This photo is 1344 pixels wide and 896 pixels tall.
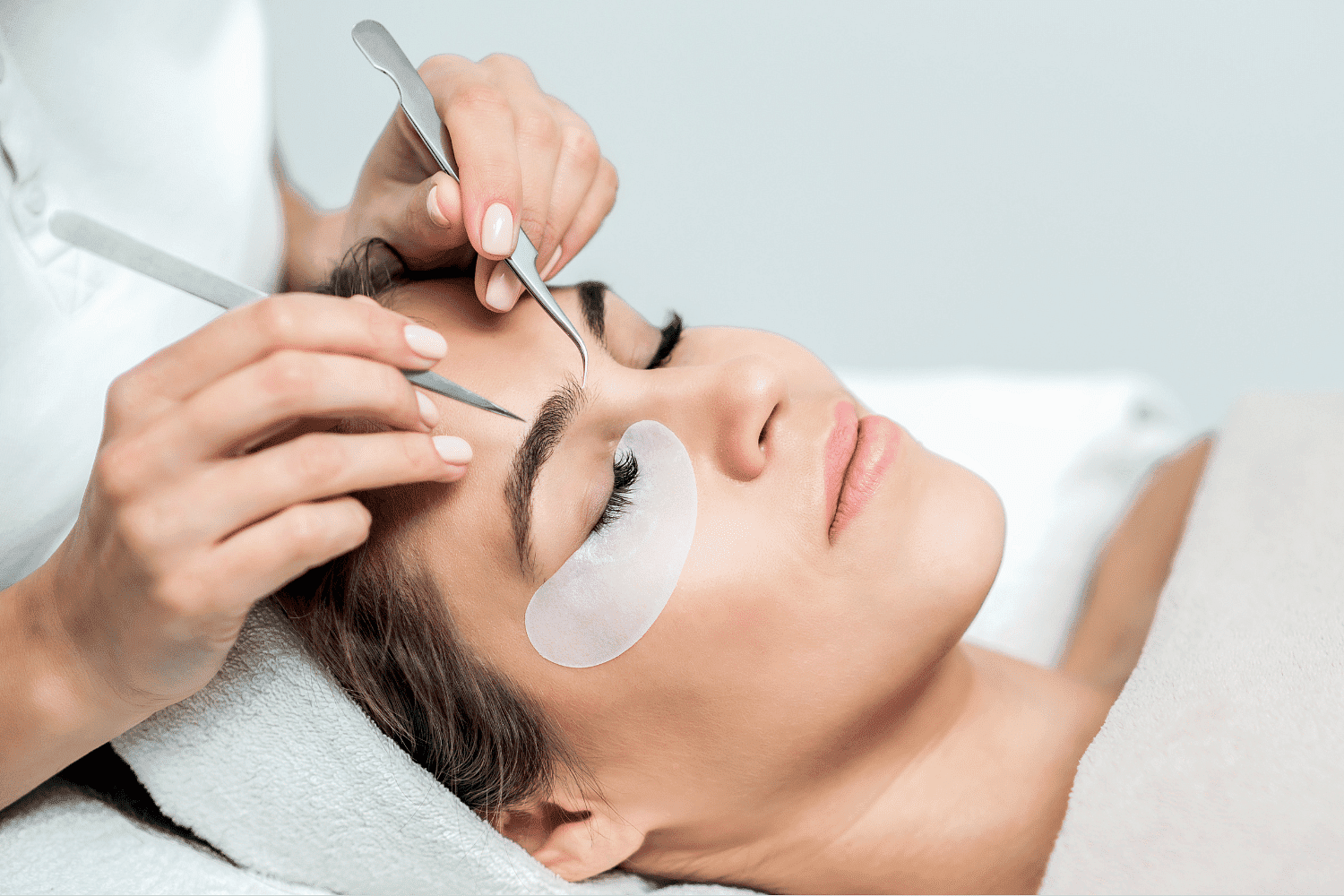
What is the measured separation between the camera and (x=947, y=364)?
6.88ft

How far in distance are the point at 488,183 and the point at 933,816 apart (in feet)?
2.45

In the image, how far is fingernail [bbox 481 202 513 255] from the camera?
76 centimetres

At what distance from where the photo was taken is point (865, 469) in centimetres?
84

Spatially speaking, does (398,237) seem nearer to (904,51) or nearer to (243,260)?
(243,260)

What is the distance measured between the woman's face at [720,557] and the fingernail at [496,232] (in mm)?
97

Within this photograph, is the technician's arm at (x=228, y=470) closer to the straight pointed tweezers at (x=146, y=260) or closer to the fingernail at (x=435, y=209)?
the straight pointed tweezers at (x=146, y=260)

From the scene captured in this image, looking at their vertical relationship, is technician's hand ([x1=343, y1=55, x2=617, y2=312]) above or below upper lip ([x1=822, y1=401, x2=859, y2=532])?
above

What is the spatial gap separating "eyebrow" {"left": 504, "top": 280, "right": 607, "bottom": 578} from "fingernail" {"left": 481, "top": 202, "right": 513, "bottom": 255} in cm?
12

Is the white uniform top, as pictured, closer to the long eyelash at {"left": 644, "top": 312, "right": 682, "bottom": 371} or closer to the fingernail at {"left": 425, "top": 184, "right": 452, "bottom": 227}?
the fingernail at {"left": 425, "top": 184, "right": 452, "bottom": 227}

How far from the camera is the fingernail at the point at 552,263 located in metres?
0.89

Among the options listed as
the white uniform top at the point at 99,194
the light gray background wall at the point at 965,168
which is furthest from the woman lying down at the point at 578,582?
the light gray background wall at the point at 965,168

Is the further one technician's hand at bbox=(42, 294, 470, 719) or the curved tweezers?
the curved tweezers

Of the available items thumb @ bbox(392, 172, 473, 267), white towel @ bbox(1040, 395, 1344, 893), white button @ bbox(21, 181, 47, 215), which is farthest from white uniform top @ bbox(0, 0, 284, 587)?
white towel @ bbox(1040, 395, 1344, 893)

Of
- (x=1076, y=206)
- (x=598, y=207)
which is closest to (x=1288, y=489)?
(x=598, y=207)
